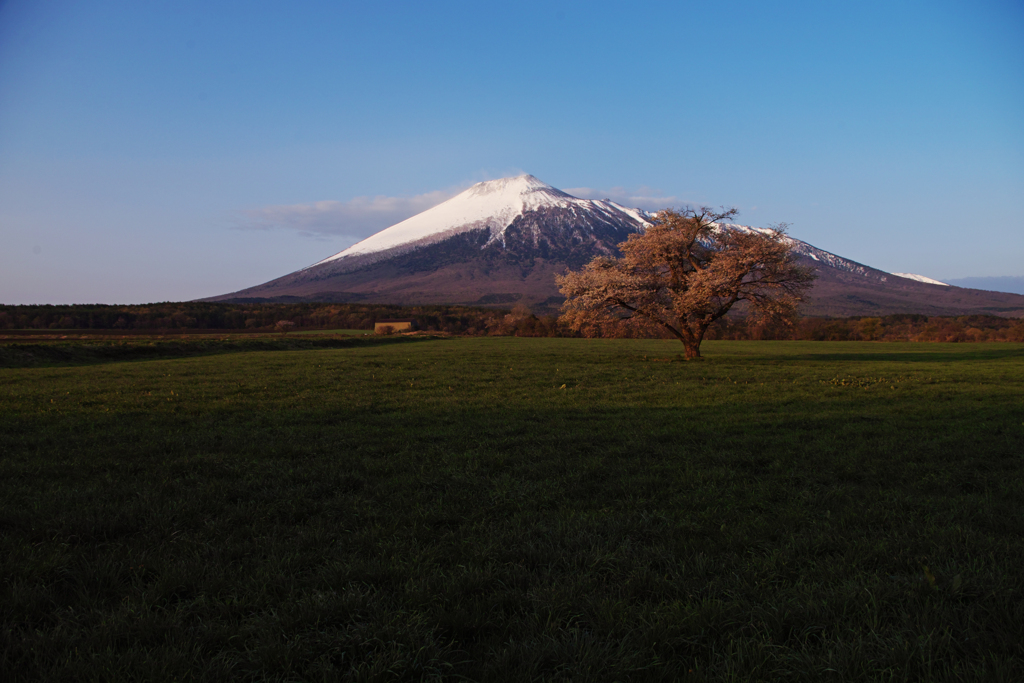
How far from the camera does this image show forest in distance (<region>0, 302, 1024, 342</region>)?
7269 cm

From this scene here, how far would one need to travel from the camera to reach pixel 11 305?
89812mm

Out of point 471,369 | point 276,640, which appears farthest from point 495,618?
point 471,369

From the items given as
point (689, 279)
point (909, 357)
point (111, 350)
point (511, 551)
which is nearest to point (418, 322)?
point (111, 350)

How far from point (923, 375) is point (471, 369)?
20.7 metres

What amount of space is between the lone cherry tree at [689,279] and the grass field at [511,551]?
19461 millimetres

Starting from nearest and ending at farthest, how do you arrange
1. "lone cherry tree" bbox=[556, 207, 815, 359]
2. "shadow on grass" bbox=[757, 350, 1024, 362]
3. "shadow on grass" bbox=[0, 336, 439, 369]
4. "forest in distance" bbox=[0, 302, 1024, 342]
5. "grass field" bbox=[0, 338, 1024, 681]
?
"grass field" bbox=[0, 338, 1024, 681]
"lone cherry tree" bbox=[556, 207, 815, 359]
"shadow on grass" bbox=[0, 336, 439, 369]
"shadow on grass" bbox=[757, 350, 1024, 362]
"forest in distance" bbox=[0, 302, 1024, 342]

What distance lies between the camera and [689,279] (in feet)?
101

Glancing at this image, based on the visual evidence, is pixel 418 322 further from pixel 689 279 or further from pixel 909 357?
pixel 909 357

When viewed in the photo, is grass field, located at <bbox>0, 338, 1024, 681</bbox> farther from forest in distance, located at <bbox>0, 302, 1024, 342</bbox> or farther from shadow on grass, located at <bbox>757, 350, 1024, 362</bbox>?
forest in distance, located at <bbox>0, 302, 1024, 342</bbox>

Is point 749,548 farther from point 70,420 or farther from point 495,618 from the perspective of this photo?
point 70,420

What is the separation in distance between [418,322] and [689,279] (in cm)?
7950

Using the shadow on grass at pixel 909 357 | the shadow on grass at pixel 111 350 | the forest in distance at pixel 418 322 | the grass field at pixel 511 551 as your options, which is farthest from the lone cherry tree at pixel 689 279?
the shadow on grass at pixel 111 350

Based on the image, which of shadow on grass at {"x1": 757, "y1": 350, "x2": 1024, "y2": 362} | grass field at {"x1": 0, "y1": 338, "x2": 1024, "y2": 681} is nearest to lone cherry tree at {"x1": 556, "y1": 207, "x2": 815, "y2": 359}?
shadow on grass at {"x1": 757, "y1": 350, "x2": 1024, "y2": 362}

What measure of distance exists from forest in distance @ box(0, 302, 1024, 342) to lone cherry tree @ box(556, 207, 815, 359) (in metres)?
23.0
